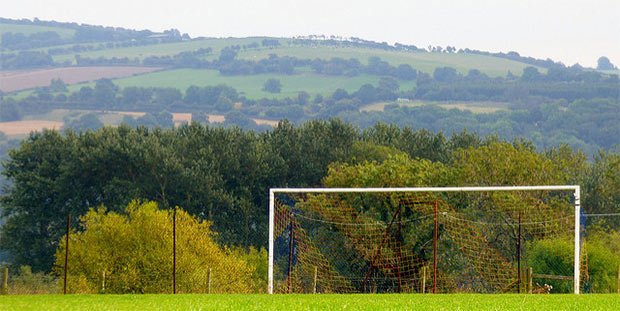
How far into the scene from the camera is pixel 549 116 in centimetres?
19112

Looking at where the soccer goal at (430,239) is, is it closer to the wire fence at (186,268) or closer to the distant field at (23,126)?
the wire fence at (186,268)

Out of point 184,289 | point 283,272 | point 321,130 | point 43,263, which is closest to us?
point 184,289

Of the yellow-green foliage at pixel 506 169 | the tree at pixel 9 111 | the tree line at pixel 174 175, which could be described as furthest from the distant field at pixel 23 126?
the yellow-green foliage at pixel 506 169

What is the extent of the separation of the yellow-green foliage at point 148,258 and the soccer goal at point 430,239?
379 centimetres

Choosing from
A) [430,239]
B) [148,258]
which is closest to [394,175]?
[430,239]

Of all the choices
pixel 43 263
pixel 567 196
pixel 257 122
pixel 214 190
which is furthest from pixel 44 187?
pixel 257 122

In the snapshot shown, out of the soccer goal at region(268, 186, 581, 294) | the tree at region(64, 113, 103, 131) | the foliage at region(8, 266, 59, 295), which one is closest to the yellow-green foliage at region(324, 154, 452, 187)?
the soccer goal at region(268, 186, 581, 294)

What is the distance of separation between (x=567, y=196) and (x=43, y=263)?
33.7 m

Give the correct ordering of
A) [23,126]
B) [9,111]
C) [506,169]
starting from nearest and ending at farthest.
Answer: [506,169] → [23,126] → [9,111]

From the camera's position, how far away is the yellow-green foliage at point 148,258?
61.7 m

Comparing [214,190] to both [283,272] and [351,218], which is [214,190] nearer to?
[283,272]

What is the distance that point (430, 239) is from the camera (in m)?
65.8

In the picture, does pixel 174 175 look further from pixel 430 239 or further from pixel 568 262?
pixel 568 262

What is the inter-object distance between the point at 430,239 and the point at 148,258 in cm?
1442
